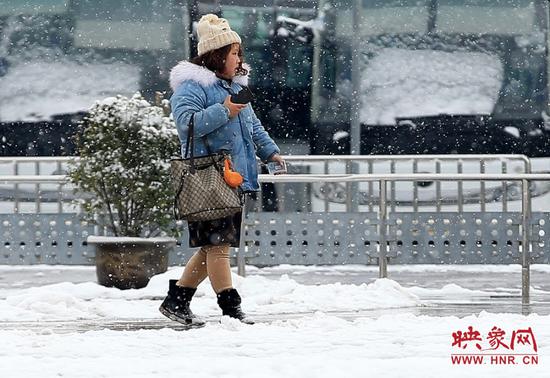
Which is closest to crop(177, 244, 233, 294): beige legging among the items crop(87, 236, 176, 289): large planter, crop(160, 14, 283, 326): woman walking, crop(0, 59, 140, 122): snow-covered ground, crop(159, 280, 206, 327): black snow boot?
crop(160, 14, 283, 326): woman walking

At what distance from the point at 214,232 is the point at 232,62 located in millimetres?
1006

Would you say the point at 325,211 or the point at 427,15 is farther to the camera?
the point at 427,15

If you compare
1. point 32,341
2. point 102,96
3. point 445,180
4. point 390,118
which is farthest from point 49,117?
point 32,341

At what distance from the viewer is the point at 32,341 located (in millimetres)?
7285

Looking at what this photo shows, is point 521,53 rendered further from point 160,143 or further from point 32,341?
point 32,341

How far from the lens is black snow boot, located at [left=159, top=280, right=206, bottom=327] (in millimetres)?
8297

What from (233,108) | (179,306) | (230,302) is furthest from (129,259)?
(233,108)

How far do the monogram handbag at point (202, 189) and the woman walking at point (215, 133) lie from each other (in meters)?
0.06

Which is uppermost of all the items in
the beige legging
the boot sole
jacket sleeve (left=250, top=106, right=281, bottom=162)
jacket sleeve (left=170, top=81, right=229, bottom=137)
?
jacket sleeve (left=170, top=81, right=229, bottom=137)

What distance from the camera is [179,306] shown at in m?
8.38

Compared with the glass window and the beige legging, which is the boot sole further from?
the glass window

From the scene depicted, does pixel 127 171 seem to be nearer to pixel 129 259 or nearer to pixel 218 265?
pixel 129 259

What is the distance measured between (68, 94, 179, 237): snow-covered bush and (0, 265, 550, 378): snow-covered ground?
554mm

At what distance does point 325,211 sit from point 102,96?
17.6 feet
